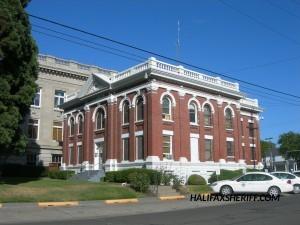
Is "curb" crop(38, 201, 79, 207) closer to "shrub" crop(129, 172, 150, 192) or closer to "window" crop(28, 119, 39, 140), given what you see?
"shrub" crop(129, 172, 150, 192)

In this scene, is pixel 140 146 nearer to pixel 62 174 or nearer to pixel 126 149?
pixel 126 149

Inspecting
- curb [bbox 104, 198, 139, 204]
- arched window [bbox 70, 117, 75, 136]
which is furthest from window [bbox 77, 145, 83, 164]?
curb [bbox 104, 198, 139, 204]

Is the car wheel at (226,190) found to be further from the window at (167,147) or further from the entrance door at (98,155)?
the entrance door at (98,155)

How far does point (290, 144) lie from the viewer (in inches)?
3565

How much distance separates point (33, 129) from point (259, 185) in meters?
35.6

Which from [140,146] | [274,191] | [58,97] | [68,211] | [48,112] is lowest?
[68,211]

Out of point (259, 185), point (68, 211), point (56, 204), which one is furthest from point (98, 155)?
point (68, 211)

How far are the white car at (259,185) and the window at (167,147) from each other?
11.0m

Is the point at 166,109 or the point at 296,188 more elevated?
the point at 166,109

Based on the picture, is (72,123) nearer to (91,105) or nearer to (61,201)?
(91,105)

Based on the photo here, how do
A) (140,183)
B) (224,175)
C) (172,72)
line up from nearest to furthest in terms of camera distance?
(140,183) → (172,72) → (224,175)

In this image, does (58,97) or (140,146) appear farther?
(58,97)

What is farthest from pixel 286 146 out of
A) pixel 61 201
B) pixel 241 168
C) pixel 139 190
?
pixel 61 201

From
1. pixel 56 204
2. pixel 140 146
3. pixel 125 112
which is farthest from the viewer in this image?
pixel 125 112
